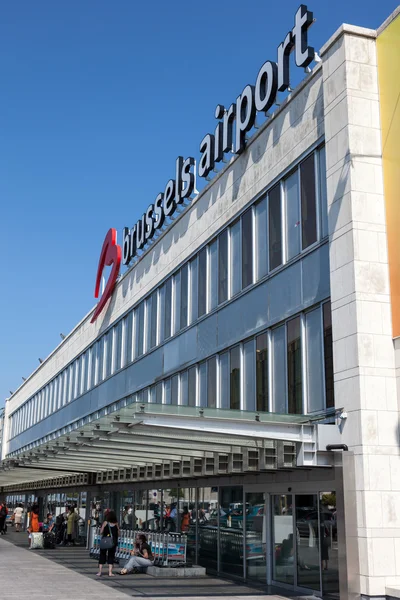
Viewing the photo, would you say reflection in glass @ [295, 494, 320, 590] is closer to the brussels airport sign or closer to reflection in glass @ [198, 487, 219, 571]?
reflection in glass @ [198, 487, 219, 571]

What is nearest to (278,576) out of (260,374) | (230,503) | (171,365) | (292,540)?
(292,540)

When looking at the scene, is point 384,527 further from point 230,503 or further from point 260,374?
point 230,503

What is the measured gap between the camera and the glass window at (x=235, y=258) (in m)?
20.0

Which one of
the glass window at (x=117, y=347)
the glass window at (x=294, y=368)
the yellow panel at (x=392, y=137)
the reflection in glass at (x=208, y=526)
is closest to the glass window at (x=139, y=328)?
the glass window at (x=117, y=347)

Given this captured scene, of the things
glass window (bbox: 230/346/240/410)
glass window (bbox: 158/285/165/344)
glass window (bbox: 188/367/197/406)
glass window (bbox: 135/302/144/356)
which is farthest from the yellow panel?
glass window (bbox: 135/302/144/356)

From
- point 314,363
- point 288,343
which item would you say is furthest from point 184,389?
point 314,363

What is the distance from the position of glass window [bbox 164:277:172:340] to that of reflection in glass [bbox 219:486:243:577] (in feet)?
23.2

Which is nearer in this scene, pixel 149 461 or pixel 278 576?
pixel 278 576

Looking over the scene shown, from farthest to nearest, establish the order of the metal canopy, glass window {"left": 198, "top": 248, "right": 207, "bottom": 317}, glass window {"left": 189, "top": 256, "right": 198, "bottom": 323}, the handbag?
glass window {"left": 189, "top": 256, "right": 198, "bottom": 323}, glass window {"left": 198, "top": 248, "right": 207, "bottom": 317}, the handbag, the metal canopy

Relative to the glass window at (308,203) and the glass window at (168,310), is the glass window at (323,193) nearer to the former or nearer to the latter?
the glass window at (308,203)

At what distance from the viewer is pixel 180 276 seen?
24859 millimetres

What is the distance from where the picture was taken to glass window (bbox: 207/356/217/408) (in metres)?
21.1

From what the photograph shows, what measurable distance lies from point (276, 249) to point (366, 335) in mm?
4782

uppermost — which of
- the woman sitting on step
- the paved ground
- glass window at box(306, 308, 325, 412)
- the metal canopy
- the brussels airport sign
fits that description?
the brussels airport sign
